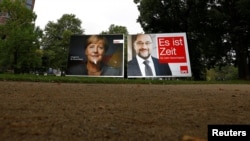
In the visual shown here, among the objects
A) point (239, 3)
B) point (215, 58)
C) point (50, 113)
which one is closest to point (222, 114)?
point (50, 113)

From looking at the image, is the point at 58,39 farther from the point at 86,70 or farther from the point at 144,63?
the point at 144,63

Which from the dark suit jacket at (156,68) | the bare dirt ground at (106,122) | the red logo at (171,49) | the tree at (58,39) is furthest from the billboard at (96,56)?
the tree at (58,39)

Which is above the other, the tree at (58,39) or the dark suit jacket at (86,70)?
the tree at (58,39)

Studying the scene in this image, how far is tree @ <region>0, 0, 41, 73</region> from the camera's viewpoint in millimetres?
26703

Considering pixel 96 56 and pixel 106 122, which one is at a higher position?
pixel 96 56

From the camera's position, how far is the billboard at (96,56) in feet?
74.3

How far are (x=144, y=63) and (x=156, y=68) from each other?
3.00ft

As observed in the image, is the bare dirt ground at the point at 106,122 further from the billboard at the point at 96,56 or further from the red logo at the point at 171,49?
the billboard at the point at 96,56

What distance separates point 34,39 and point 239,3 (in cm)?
1669

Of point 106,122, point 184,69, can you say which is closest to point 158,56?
point 184,69

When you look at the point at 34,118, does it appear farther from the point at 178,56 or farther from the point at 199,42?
the point at 199,42

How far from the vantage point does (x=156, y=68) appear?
2203 centimetres

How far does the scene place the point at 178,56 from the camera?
22.2 metres

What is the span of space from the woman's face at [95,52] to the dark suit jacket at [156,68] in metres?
2.23
